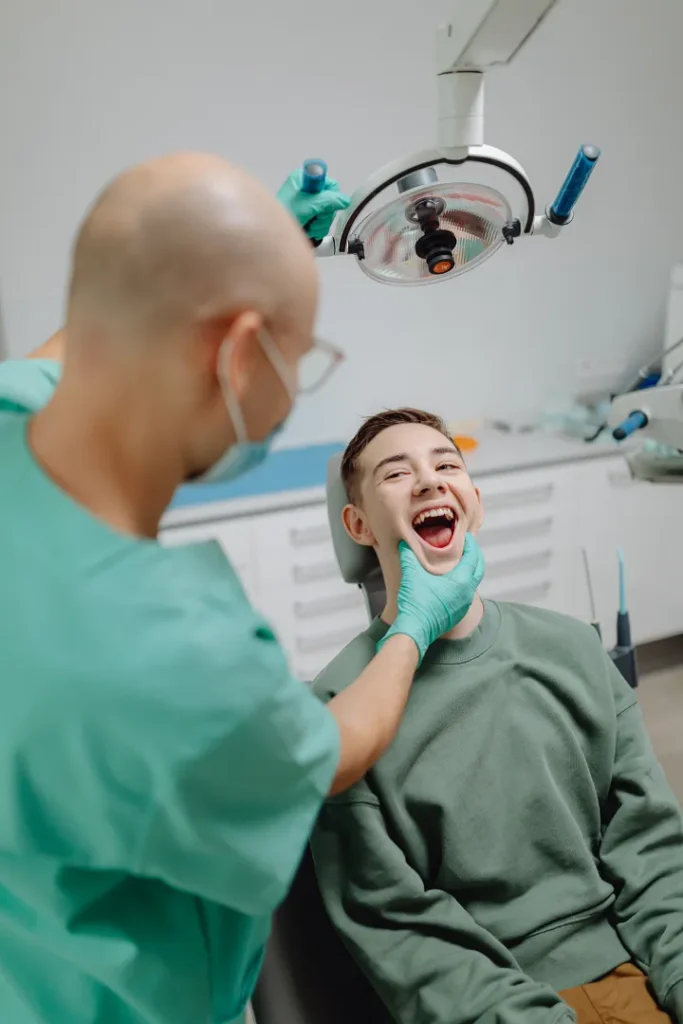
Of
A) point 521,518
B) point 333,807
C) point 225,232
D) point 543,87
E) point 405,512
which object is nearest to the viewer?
point 225,232

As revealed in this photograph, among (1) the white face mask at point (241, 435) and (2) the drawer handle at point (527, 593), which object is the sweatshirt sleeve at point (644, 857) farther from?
(2) the drawer handle at point (527, 593)

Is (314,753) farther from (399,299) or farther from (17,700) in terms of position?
(399,299)

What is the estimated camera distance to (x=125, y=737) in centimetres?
70

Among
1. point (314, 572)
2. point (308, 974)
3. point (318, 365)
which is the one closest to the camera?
point (318, 365)

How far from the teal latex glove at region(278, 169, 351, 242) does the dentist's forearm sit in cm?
65

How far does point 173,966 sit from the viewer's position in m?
0.87

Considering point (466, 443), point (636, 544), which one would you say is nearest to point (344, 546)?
point (466, 443)

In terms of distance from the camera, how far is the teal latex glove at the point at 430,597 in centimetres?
122

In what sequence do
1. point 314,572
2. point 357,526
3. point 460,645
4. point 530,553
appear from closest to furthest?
1. point 460,645
2. point 357,526
3. point 314,572
4. point 530,553

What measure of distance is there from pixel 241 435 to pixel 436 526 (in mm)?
762

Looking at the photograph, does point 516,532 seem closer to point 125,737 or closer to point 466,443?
point 466,443

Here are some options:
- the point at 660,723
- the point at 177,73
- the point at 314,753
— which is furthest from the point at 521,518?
the point at 314,753

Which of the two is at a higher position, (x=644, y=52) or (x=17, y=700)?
(x=644, y=52)

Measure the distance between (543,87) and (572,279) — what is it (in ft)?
2.16
